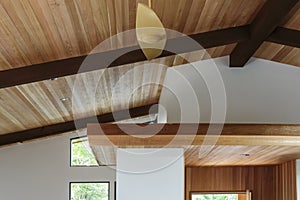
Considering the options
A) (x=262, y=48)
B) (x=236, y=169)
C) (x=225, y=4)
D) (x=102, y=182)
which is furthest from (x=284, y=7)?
(x=102, y=182)

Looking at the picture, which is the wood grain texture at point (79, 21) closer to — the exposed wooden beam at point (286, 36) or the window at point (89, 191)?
the exposed wooden beam at point (286, 36)

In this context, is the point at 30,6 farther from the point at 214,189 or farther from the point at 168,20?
the point at 214,189

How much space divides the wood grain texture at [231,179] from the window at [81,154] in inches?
168

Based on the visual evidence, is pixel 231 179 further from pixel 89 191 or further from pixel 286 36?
pixel 89 191

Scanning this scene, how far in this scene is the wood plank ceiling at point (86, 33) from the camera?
4254 mm

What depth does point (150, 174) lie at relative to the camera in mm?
4887

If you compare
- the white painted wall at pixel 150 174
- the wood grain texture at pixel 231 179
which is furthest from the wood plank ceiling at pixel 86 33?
the wood grain texture at pixel 231 179

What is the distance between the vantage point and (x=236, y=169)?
7574mm

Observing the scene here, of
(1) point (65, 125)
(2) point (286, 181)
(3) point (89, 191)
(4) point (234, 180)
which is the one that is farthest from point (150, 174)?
(3) point (89, 191)

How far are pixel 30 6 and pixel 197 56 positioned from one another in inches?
113

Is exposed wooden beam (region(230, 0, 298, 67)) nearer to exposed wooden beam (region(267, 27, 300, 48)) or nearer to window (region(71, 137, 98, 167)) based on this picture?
exposed wooden beam (region(267, 27, 300, 48))

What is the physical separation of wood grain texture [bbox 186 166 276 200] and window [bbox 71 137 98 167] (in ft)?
14.0

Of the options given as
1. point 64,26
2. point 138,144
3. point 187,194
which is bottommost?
point 187,194

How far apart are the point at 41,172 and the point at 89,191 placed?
1.24 m
